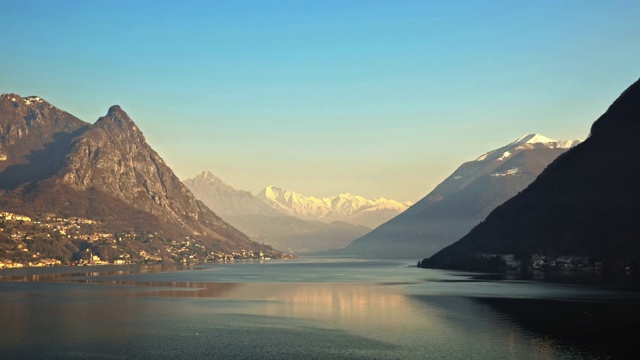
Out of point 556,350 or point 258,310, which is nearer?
point 556,350

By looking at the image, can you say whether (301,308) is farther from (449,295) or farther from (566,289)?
(566,289)

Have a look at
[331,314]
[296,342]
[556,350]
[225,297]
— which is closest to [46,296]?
[225,297]

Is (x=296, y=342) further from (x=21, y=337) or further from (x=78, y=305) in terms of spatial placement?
(x=78, y=305)

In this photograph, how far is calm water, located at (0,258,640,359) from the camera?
98000 mm

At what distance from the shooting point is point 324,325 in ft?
420

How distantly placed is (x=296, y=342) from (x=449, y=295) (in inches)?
3520

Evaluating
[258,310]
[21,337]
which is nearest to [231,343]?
[21,337]

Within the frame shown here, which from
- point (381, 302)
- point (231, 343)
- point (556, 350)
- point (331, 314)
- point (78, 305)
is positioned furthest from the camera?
point (381, 302)

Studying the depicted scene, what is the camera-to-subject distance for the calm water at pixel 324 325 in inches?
3858

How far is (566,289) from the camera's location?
187125 millimetres

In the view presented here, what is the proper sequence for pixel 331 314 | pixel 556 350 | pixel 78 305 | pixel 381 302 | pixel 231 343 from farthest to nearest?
pixel 381 302 → pixel 78 305 → pixel 331 314 → pixel 231 343 → pixel 556 350

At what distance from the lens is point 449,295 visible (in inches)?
7328

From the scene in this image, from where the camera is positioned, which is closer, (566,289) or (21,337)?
(21,337)

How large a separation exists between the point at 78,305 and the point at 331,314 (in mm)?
61344
